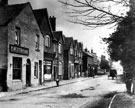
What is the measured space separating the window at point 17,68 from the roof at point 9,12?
339 centimetres

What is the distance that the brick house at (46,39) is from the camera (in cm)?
3051

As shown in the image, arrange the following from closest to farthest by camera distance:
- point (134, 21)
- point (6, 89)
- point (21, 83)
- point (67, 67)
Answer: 1. point (134, 21)
2. point (6, 89)
3. point (21, 83)
4. point (67, 67)

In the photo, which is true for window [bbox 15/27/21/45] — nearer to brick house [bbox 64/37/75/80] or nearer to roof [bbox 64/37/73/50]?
brick house [bbox 64/37/75/80]

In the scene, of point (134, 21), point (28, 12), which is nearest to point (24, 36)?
point (28, 12)

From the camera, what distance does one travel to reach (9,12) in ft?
71.7

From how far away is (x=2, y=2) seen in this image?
25.1 metres

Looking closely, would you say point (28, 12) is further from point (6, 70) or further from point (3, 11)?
point (6, 70)

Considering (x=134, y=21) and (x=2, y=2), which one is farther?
(x=2, y=2)

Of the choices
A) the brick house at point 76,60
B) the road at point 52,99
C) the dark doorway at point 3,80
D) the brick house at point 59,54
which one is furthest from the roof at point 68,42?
the road at point 52,99

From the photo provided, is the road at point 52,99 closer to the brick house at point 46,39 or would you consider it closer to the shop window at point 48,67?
the shop window at point 48,67

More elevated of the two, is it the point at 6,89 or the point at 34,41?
the point at 34,41

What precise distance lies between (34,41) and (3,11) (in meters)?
4.74

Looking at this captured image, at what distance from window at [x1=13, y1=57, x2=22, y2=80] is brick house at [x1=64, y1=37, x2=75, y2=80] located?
64.0ft

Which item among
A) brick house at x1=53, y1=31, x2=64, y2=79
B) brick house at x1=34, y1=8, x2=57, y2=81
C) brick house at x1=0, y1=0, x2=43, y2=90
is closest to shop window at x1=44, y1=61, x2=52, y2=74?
brick house at x1=34, y1=8, x2=57, y2=81
